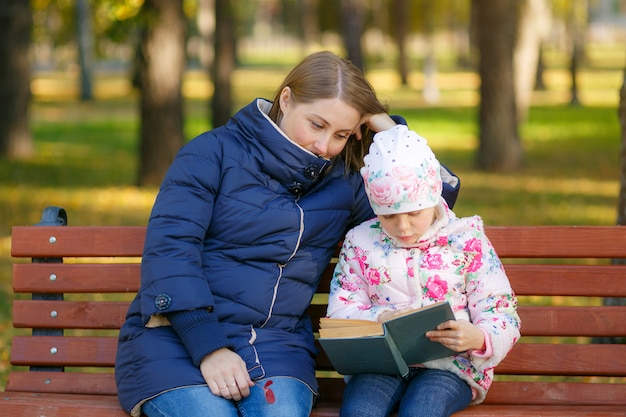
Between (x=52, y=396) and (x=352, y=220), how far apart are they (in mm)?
1215

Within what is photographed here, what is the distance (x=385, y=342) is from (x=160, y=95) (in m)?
10.3

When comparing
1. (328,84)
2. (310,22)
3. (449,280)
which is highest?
(328,84)

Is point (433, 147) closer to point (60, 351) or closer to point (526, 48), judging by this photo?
point (526, 48)

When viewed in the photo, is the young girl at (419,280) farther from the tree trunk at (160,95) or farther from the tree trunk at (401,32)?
the tree trunk at (401,32)

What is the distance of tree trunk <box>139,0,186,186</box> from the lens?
12820 millimetres

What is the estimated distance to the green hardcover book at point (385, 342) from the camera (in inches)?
119

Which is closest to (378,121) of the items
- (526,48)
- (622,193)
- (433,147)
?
(622,193)

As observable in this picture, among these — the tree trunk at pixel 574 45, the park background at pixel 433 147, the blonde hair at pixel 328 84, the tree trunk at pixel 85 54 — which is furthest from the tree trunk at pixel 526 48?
the tree trunk at pixel 85 54

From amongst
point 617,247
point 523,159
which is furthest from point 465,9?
point 617,247

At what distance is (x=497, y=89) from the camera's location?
48.9ft

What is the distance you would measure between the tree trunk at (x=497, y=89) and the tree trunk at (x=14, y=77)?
710cm

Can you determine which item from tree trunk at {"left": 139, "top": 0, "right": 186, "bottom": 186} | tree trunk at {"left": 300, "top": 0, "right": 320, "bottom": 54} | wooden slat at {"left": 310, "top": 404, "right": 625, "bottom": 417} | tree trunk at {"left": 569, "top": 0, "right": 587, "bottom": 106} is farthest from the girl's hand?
tree trunk at {"left": 300, "top": 0, "right": 320, "bottom": 54}

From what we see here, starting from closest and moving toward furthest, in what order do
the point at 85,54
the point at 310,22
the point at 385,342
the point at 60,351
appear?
the point at 385,342 < the point at 60,351 < the point at 85,54 < the point at 310,22

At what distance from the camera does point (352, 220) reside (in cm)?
371
